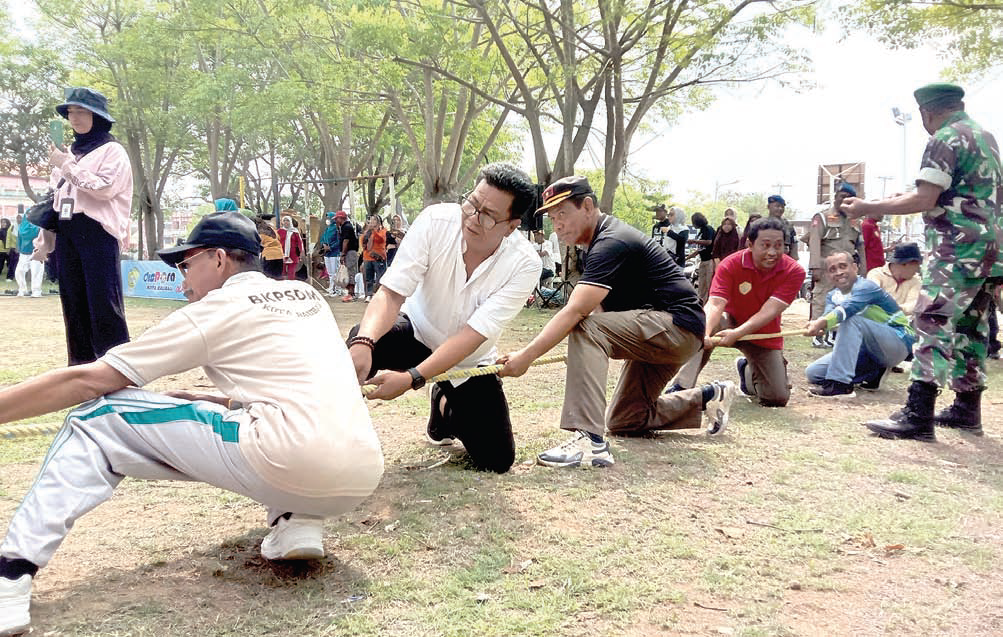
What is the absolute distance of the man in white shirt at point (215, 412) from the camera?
88.4 inches

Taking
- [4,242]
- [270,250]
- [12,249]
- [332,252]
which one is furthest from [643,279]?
[4,242]

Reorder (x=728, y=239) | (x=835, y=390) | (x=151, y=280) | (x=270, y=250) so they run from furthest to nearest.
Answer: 1. (x=151, y=280)
2. (x=270, y=250)
3. (x=728, y=239)
4. (x=835, y=390)

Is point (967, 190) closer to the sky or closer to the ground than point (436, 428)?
closer to the sky

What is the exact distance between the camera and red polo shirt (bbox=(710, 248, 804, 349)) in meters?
5.63

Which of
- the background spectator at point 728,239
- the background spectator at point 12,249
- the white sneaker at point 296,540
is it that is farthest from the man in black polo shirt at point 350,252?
the white sneaker at point 296,540

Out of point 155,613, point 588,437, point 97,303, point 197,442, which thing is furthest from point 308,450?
point 97,303

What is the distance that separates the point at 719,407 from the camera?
4883 mm

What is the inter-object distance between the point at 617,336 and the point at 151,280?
15.0 meters

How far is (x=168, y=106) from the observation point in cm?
2566

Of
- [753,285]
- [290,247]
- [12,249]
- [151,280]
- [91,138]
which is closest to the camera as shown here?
[91,138]

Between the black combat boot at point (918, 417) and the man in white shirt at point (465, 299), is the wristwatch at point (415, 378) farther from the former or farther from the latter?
the black combat boot at point (918, 417)

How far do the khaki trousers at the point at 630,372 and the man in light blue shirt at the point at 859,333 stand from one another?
206cm

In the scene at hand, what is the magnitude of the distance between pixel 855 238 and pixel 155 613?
8814 mm

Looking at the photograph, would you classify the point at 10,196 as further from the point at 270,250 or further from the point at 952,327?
the point at 952,327
